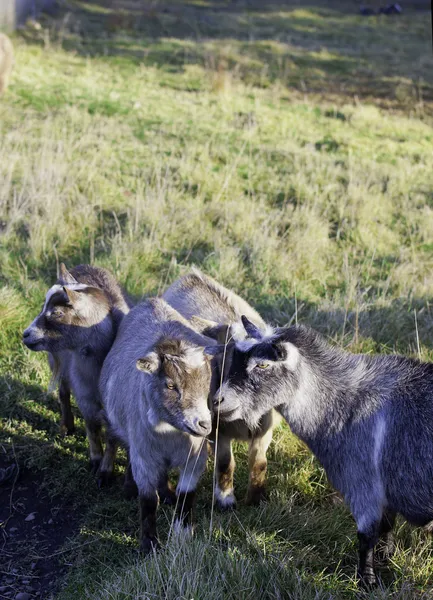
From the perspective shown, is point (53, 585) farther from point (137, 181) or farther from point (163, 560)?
point (137, 181)

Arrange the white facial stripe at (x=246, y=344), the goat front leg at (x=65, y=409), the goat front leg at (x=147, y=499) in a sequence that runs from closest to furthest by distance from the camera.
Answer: the white facial stripe at (x=246, y=344) → the goat front leg at (x=147, y=499) → the goat front leg at (x=65, y=409)

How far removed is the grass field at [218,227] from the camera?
4305mm

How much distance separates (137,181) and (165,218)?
1.30m

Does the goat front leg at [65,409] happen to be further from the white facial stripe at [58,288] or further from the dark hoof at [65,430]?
the white facial stripe at [58,288]

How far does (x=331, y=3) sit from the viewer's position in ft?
→ 98.9

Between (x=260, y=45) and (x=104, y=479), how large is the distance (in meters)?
15.5

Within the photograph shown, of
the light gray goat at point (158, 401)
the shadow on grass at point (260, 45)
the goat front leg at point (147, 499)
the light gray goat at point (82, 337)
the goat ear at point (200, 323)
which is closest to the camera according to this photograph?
the light gray goat at point (158, 401)

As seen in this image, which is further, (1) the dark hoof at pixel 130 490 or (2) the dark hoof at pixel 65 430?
(2) the dark hoof at pixel 65 430

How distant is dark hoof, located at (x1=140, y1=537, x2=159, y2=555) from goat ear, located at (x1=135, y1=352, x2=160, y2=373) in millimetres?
1138

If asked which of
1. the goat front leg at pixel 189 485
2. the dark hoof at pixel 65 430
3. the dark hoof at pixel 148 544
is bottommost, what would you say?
the dark hoof at pixel 65 430

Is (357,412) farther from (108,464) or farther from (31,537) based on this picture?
(31,537)

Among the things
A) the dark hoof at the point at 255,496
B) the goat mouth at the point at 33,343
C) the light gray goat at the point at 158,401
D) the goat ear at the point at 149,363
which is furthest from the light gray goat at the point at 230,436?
the goat mouth at the point at 33,343

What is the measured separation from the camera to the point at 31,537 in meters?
4.75

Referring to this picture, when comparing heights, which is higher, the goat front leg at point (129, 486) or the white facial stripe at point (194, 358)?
the white facial stripe at point (194, 358)
